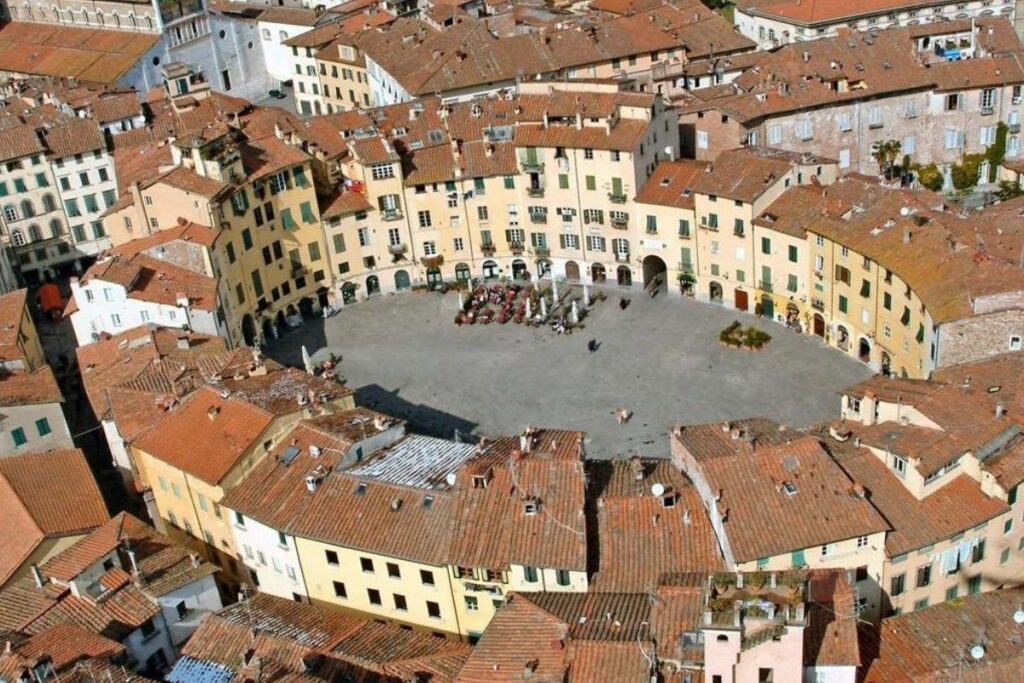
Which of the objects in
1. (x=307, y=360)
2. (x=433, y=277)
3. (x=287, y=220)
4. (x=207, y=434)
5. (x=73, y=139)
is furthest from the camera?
(x=73, y=139)

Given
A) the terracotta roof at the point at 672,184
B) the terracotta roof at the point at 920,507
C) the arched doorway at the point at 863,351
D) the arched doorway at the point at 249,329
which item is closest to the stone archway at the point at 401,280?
the arched doorway at the point at 249,329

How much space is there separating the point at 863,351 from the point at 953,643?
3538 cm

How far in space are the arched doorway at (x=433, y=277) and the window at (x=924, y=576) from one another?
53.5m

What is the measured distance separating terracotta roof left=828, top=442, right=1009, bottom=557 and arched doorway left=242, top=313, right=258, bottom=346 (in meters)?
50.9

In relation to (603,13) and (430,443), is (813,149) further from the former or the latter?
(430,443)

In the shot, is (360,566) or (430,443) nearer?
(360,566)

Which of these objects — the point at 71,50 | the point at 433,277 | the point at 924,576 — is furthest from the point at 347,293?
the point at 71,50

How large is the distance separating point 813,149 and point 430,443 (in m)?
53.5

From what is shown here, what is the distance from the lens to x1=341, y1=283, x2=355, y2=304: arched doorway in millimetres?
103062

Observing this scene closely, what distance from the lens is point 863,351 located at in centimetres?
8631

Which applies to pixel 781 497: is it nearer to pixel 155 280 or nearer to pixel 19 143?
pixel 155 280

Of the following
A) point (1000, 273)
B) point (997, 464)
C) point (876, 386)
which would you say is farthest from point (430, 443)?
point (1000, 273)

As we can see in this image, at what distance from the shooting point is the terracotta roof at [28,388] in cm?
7481

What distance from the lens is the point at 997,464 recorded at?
6031 cm
